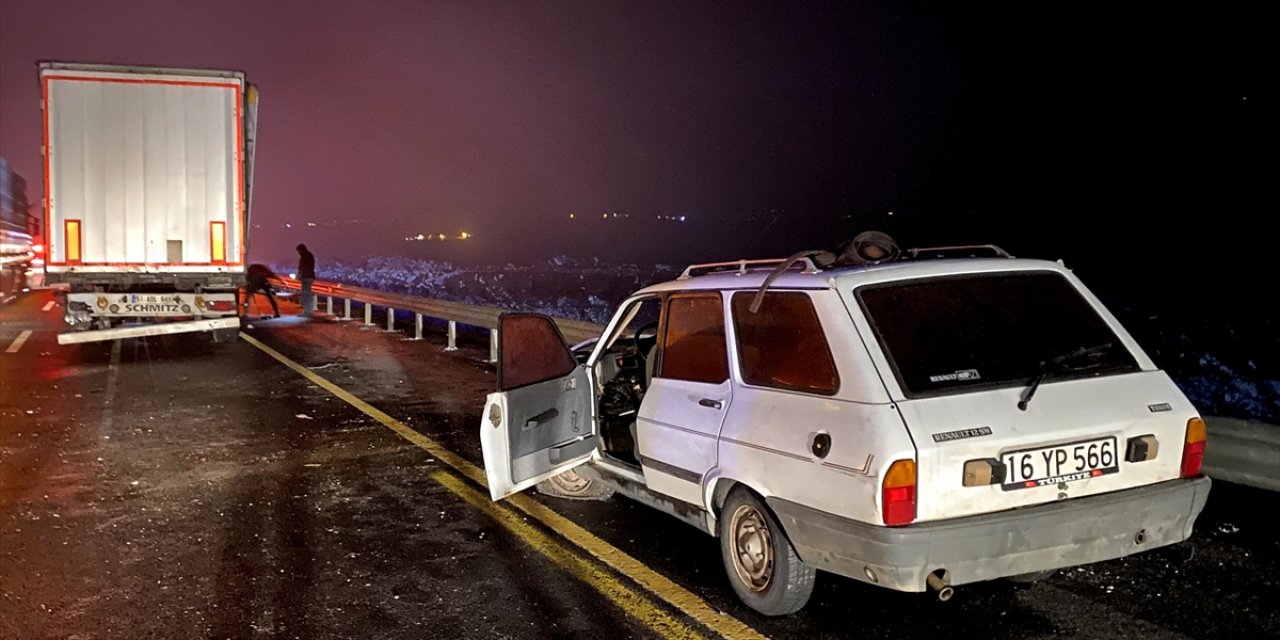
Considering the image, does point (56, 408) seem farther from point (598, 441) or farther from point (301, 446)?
point (598, 441)

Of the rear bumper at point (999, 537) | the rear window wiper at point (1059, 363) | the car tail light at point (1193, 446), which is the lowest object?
the rear bumper at point (999, 537)

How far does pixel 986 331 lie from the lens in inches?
159

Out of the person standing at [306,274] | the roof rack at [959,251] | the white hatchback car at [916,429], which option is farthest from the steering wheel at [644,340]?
the person standing at [306,274]

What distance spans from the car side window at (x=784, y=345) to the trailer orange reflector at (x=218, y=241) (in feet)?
35.9

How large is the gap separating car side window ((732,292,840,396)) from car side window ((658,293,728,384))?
0.49 ft

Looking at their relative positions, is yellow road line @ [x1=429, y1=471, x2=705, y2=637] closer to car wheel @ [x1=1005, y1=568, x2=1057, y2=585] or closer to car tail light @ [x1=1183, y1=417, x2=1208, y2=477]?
car wheel @ [x1=1005, y1=568, x2=1057, y2=585]

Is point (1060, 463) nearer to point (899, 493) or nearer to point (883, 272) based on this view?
point (899, 493)

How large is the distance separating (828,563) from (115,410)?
8.53m

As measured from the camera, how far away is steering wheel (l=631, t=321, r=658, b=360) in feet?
20.7

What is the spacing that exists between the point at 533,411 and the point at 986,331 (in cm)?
244

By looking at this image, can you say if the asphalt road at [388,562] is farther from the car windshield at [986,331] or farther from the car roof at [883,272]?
the car roof at [883,272]

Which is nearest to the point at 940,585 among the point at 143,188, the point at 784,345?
the point at 784,345

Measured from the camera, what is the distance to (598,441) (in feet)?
18.6

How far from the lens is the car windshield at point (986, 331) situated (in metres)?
3.85
